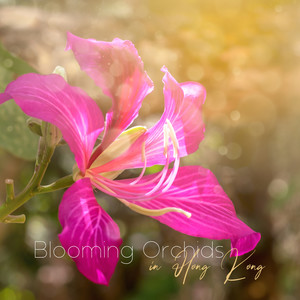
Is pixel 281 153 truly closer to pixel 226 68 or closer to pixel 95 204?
pixel 226 68

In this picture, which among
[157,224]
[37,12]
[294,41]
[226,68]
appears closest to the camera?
[37,12]

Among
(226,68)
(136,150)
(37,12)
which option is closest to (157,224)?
(226,68)

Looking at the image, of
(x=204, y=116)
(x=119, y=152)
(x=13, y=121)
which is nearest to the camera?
(x=119, y=152)

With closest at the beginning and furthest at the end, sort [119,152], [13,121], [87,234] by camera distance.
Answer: [87,234], [119,152], [13,121]

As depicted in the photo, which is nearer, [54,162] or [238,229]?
[238,229]

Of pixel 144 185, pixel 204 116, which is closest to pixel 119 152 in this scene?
pixel 144 185

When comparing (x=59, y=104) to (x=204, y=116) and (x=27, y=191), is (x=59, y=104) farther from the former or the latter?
(x=204, y=116)

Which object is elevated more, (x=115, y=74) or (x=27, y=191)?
(x=115, y=74)

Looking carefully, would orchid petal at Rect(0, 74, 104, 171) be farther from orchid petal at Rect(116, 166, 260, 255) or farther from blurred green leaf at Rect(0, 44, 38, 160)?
blurred green leaf at Rect(0, 44, 38, 160)

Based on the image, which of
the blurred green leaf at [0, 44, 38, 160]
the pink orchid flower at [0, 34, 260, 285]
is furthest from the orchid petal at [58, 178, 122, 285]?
the blurred green leaf at [0, 44, 38, 160]
